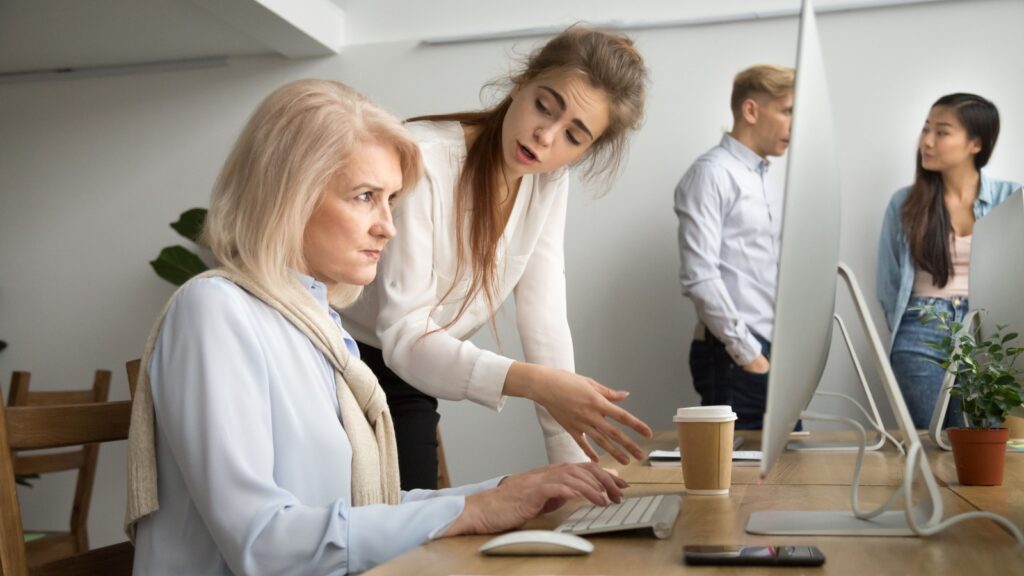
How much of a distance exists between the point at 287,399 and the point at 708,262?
2.48 m

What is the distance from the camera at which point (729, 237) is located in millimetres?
3613

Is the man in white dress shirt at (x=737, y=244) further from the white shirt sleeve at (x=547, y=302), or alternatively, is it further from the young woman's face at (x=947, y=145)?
the white shirt sleeve at (x=547, y=302)

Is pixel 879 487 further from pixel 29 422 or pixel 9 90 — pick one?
pixel 9 90

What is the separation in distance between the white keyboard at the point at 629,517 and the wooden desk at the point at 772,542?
1 cm

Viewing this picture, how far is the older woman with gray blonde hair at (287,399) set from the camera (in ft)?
3.46

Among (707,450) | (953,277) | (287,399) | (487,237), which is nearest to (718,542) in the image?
(707,450)

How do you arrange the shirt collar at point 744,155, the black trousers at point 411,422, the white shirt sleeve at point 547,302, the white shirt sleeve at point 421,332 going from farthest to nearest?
the shirt collar at point 744,155
the white shirt sleeve at point 547,302
the black trousers at point 411,422
the white shirt sleeve at point 421,332

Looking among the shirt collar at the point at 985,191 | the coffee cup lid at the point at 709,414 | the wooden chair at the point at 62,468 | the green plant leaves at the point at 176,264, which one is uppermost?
the shirt collar at the point at 985,191

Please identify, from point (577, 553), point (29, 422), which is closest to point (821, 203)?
point (577, 553)

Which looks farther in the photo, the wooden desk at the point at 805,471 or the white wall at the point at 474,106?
the white wall at the point at 474,106

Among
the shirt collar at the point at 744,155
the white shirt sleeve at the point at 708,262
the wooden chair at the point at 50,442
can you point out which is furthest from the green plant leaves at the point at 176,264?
the wooden chair at the point at 50,442

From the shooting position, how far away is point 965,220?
12.1ft

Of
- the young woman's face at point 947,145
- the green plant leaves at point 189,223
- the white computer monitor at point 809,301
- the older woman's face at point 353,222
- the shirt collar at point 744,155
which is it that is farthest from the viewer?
the green plant leaves at point 189,223

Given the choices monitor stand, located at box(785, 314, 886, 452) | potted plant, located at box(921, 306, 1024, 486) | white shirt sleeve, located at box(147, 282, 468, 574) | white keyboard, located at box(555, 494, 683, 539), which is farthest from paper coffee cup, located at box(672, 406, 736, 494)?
monitor stand, located at box(785, 314, 886, 452)
